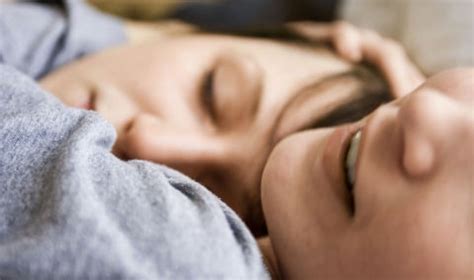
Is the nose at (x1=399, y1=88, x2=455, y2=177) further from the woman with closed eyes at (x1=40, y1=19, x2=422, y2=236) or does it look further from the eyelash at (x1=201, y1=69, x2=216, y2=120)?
the eyelash at (x1=201, y1=69, x2=216, y2=120)

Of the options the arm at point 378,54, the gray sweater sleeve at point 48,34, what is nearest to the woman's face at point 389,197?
the arm at point 378,54

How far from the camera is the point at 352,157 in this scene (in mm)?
566

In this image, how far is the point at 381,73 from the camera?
0.96 m

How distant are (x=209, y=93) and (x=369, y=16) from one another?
1.81 feet

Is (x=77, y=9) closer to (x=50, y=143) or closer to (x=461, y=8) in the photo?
(x=50, y=143)

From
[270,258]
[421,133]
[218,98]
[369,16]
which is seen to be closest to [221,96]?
[218,98]

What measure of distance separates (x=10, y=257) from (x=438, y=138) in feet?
1.11

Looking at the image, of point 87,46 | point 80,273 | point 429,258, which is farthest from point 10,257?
point 87,46

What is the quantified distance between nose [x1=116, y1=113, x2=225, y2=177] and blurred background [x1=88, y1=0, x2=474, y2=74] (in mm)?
456

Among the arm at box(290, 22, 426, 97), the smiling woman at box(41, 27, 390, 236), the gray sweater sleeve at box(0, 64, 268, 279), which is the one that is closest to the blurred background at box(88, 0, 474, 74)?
the arm at box(290, 22, 426, 97)

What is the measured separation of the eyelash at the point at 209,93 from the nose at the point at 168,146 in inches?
2.4

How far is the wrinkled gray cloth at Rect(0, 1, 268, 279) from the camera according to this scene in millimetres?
415

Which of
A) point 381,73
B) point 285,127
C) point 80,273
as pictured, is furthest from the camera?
point 381,73

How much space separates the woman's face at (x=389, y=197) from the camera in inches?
17.2
